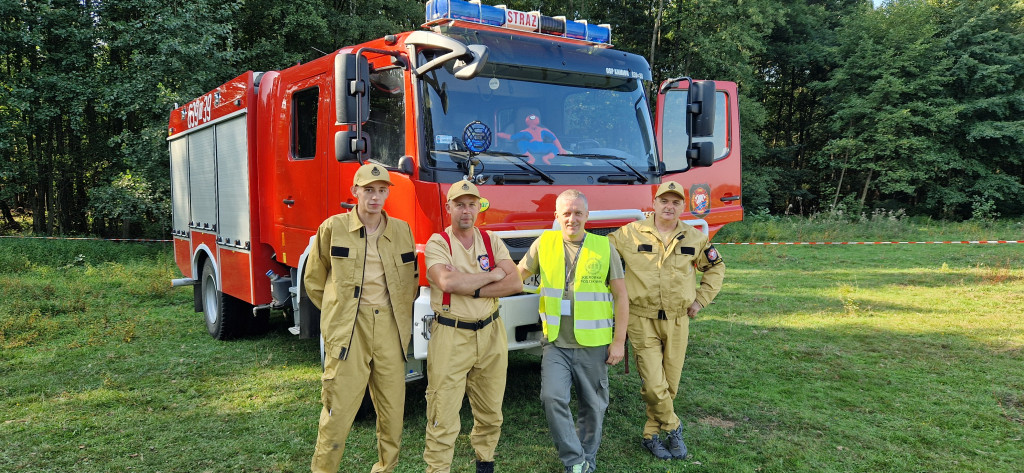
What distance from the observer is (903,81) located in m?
25.5

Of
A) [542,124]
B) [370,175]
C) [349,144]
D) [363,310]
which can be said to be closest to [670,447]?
[363,310]

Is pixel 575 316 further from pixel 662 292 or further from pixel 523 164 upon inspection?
pixel 523 164

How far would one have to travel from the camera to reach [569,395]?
3.51 meters

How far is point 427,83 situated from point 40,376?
464 cm

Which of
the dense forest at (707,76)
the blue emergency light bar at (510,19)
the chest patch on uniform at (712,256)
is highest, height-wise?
the dense forest at (707,76)

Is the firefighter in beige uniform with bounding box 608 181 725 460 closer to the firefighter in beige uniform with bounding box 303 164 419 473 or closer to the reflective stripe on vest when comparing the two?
the reflective stripe on vest

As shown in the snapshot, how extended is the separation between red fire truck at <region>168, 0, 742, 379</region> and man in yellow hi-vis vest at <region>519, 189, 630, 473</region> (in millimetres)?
511

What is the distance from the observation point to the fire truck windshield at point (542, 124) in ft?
13.1

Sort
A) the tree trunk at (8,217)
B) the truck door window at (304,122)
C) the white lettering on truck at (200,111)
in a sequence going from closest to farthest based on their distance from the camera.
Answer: the truck door window at (304,122)
the white lettering on truck at (200,111)
the tree trunk at (8,217)

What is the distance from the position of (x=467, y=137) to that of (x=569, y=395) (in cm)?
167

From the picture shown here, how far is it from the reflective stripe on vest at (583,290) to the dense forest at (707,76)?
10964 millimetres

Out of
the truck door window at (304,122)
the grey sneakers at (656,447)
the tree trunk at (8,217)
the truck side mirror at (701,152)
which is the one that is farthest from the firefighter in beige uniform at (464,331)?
the tree trunk at (8,217)

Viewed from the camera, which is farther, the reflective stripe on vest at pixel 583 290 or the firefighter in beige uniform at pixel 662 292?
the firefighter in beige uniform at pixel 662 292

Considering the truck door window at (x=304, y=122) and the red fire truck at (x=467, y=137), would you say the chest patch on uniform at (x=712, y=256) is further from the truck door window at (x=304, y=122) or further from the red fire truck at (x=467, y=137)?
the truck door window at (x=304, y=122)
